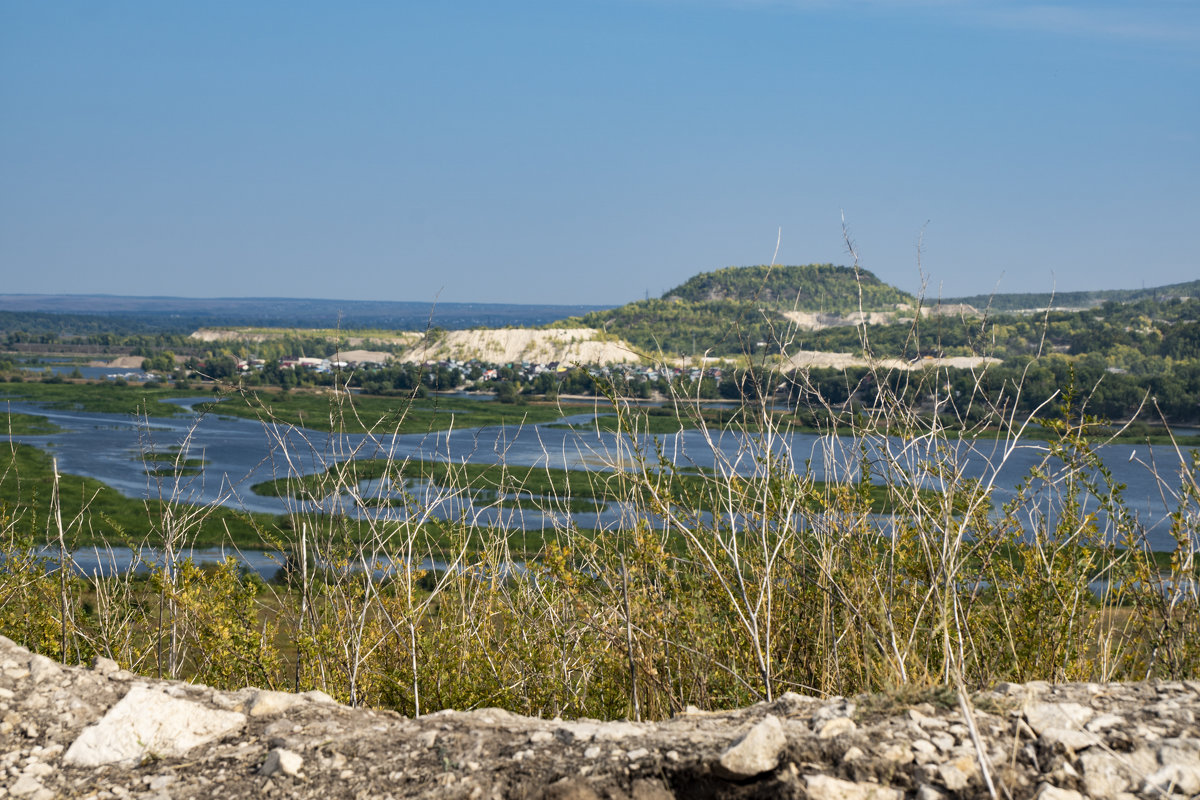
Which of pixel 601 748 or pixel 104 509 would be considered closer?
pixel 601 748

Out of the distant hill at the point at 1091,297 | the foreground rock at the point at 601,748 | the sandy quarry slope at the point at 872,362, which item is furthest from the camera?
the distant hill at the point at 1091,297

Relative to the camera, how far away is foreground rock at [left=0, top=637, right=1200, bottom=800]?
7.58 feet

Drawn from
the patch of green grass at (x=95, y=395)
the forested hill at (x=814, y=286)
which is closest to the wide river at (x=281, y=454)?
the patch of green grass at (x=95, y=395)

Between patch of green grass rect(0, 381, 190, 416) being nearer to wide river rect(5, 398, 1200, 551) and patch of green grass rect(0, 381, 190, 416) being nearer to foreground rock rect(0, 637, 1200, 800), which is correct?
wide river rect(5, 398, 1200, 551)

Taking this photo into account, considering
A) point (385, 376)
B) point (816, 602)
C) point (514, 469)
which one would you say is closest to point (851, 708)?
point (816, 602)

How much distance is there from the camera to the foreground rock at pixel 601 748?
7.58ft

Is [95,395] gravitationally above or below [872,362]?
below

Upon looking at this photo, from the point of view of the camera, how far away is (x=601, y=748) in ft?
8.61

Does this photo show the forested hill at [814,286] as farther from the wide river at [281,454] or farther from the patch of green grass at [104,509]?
the patch of green grass at [104,509]

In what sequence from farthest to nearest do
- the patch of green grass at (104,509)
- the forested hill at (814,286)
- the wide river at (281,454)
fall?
the forested hill at (814,286)
the wide river at (281,454)
the patch of green grass at (104,509)

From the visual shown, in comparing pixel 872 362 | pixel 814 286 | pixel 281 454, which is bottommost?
pixel 281 454

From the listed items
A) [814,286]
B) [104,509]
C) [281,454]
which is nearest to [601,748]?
[104,509]

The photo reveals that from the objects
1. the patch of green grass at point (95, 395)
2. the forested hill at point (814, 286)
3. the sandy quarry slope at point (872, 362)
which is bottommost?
the patch of green grass at point (95, 395)

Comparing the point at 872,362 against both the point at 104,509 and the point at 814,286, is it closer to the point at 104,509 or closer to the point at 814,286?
the point at 104,509
